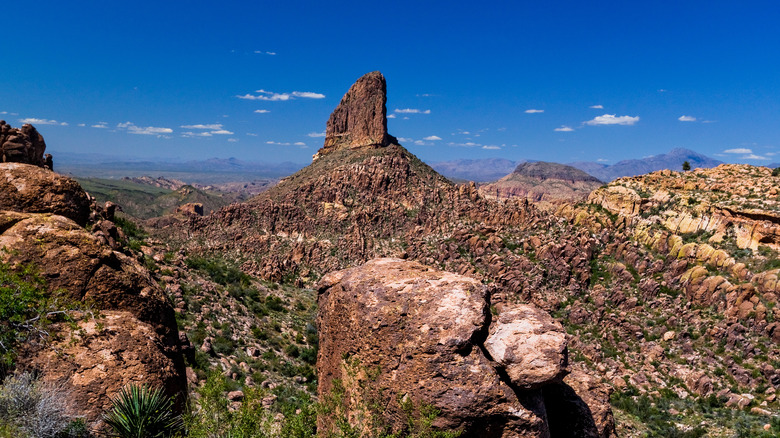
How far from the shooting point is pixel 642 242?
1917 inches

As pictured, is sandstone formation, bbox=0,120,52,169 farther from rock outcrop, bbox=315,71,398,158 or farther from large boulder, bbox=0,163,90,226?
rock outcrop, bbox=315,71,398,158

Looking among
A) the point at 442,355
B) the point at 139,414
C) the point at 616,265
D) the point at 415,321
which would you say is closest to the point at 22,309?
the point at 139,414

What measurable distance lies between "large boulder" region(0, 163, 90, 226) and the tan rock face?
13.9 meters

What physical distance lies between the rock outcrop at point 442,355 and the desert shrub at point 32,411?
20.7ft

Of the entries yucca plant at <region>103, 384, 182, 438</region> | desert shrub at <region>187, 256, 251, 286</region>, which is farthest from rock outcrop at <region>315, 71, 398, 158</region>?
yucca plant at <region>103, 384, 182, 438</region>

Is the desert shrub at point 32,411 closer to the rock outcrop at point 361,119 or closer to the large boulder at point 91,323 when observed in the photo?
the large boulder at point 91,323

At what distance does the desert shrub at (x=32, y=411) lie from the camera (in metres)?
8.61

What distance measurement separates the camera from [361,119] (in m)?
130

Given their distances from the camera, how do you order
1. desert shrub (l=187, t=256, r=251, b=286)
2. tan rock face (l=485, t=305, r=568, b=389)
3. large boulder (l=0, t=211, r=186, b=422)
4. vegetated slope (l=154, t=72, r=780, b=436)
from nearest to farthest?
large boulder (l=0, t=211, r=186, b=422)
tan rock face (l=485, t=305, r=568, b=389)
vegetated slope (l=154, t=72, r=780, b=436)
desert shrub (l=187, t=256, r=251, b=286)

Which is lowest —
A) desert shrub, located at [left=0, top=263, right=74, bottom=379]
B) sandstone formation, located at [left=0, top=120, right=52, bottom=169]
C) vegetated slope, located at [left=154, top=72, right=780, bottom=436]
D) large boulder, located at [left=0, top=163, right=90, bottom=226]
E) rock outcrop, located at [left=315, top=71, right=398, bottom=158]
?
vegetated slope, located at [left=154, top=72, right=780, bottom=436]

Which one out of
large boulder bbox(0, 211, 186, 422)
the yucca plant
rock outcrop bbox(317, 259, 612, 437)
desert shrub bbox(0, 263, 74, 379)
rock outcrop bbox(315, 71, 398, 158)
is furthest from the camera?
rock outcrop bbox(315, 71, 398, 158)

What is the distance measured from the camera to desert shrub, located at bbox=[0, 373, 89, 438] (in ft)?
28.2

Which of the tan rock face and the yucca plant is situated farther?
the tan rock face

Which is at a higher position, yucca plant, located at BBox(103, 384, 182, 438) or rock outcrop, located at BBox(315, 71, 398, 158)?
rock outcrop, located at BBox(315, 71, 398, 158)
